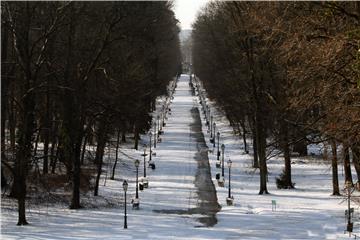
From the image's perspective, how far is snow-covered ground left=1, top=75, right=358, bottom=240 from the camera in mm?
22516

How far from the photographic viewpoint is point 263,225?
2453 centimetres

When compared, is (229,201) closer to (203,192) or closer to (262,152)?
(203,192)

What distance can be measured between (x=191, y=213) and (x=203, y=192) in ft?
20.3

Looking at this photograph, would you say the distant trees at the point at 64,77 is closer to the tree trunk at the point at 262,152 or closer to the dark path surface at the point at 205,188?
the dark path surface at the point at 205,188

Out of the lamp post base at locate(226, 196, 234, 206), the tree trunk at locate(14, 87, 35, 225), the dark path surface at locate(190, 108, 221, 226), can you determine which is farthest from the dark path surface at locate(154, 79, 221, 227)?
the tree trunk at locate(14, 87, 35, 225)

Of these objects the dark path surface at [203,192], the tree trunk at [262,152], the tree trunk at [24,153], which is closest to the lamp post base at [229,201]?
the dark path surface at [203,192]

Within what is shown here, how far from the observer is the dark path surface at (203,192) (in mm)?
27003

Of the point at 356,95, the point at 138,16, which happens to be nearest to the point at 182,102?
the point at 138,16

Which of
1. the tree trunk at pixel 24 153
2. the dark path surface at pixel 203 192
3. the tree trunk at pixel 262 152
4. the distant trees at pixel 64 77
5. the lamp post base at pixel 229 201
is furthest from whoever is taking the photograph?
the tree trunk at pixel 262 152

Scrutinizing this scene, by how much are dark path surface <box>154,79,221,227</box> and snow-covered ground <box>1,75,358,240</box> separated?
0.25 metres

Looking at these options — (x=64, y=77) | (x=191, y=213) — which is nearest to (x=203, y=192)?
(x=191, y=213)

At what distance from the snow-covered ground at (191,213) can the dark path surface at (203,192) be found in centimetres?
25

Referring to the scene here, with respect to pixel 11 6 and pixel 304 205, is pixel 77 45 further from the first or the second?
pixel 304 205

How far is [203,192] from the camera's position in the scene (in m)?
33.4
